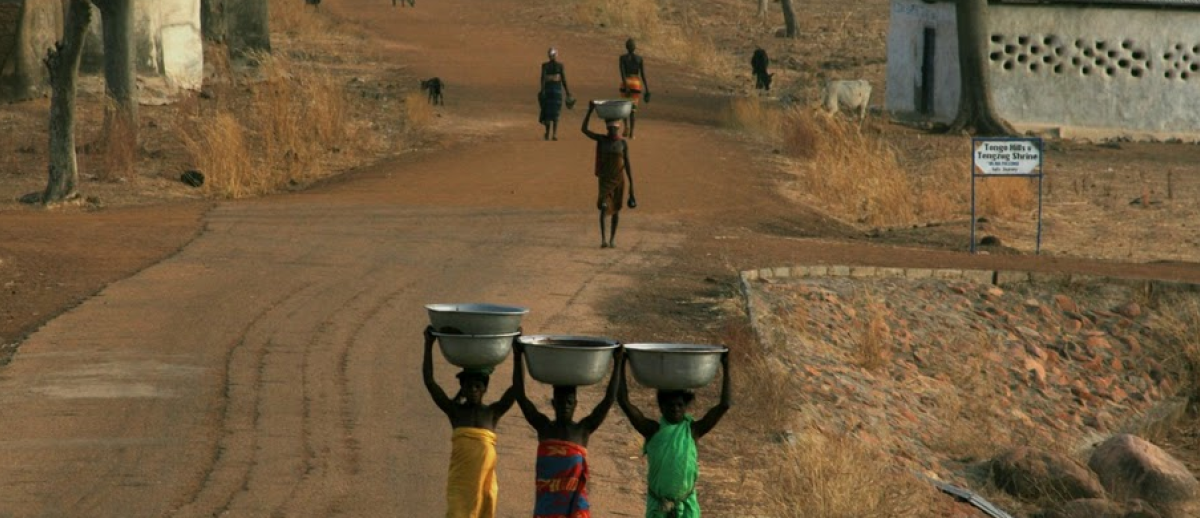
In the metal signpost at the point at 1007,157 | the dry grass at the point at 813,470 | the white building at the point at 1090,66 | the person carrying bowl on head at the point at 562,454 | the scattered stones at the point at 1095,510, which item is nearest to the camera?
the person carrying bowl on head at the point at 562,454

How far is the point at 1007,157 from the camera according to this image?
1808cm

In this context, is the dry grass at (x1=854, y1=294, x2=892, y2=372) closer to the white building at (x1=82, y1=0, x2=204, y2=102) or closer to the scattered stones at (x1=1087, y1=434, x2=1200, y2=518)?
the scattered stones at (x1=1087, y1=434, x2=1200, y2=518)

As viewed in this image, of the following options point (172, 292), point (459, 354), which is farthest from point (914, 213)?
point (459, 354)

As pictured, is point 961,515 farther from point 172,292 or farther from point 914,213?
point 914,213

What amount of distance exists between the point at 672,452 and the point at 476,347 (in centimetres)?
81

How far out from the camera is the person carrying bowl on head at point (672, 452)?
659cm

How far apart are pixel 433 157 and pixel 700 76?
490 inches

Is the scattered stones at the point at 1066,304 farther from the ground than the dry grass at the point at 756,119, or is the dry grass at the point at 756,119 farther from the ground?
the dry grass at the point at 756,119

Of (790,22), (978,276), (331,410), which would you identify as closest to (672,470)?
(331,410)

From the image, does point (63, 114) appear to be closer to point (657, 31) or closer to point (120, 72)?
point (120, 72)

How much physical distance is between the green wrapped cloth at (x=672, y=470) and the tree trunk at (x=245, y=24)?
2371 cm

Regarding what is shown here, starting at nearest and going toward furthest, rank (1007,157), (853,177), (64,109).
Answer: (64,109) → (1007,157) → (853,177)

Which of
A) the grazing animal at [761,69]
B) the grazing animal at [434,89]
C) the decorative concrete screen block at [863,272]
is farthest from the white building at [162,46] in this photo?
the decorative concrete screen block at [863,272]

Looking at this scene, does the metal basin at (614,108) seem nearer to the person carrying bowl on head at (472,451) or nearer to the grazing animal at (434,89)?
the person carrying bowl on head at (472,451)
